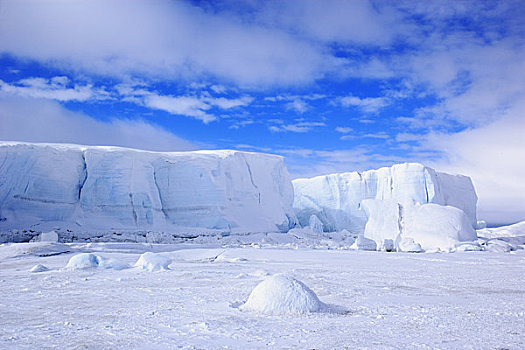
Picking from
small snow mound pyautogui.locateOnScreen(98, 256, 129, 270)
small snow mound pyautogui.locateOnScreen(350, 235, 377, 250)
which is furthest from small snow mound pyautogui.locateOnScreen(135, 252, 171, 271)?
small snow mound pyautogui.locateOnScreen(350, 235, 377, 250)

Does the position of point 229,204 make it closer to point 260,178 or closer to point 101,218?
point 260,178

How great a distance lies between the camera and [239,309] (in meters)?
3.96

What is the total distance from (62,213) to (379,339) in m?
16.7

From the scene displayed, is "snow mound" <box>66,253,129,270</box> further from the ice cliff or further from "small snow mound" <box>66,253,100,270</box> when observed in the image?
the ice cliff

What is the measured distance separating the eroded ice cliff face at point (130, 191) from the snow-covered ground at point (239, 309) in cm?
1022

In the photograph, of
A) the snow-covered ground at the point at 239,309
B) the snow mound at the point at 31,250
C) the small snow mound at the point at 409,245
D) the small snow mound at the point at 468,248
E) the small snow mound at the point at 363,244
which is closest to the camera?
the snow-covered ground at the point at 239,309

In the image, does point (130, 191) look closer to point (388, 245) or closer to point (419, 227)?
point (388, 245)

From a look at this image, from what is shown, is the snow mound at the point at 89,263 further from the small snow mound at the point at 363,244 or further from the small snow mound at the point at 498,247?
the small snow mound at the point at 498,247

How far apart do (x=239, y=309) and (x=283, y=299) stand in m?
0.45

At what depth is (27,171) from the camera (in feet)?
54.6

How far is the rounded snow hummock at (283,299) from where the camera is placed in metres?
3.77

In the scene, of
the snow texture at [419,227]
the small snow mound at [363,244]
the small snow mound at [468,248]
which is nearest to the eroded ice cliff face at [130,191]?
the snow texture at [419,227]

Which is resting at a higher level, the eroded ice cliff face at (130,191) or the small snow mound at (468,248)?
the eroded ice cliff face at (130,191)

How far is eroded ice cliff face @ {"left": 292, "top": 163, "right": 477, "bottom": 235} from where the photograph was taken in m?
26.4
